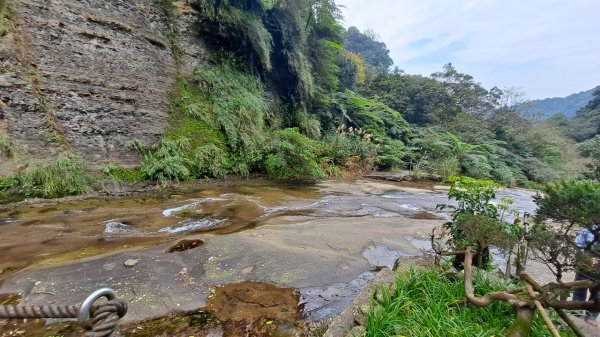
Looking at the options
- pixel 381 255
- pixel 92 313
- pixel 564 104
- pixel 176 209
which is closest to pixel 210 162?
pixel 176 209

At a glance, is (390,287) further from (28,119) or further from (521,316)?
(28,119)

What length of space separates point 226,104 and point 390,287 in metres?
8.37

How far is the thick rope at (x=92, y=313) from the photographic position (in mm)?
952

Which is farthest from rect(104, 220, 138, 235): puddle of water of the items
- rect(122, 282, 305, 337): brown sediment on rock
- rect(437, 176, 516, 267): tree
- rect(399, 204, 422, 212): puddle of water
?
rect(399, 204, 422, 212): puddle of water

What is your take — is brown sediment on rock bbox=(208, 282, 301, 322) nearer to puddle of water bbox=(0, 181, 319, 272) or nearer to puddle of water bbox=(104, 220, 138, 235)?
puddle of water bbox=(0, 181, 319, 272)

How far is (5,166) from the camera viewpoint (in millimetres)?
5898

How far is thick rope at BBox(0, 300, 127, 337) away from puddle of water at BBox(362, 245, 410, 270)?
10.6 ft

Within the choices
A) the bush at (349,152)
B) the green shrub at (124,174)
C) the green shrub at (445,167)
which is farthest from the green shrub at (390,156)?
the green shrub at (124,174)

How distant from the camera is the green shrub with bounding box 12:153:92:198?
576cm

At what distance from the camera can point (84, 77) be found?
24.9 feet

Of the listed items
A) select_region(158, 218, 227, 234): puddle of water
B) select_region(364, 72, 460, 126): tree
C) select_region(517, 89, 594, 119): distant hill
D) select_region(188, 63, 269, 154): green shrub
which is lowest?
select_region(158, 218, 227, 234): puddle of water

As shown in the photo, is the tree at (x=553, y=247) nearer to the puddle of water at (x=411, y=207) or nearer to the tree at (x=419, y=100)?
the puddle of water at (x=411, y=207)

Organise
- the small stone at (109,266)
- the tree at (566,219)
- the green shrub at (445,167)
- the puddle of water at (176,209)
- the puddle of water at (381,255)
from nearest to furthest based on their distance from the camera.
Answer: the tree at (566,219) → the small stone at (109,266) → the puddle of water at (381,255) → the puddle of water at (176,209) → the green shrub at (445,167)

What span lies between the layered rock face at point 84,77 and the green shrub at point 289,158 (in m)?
3.32
